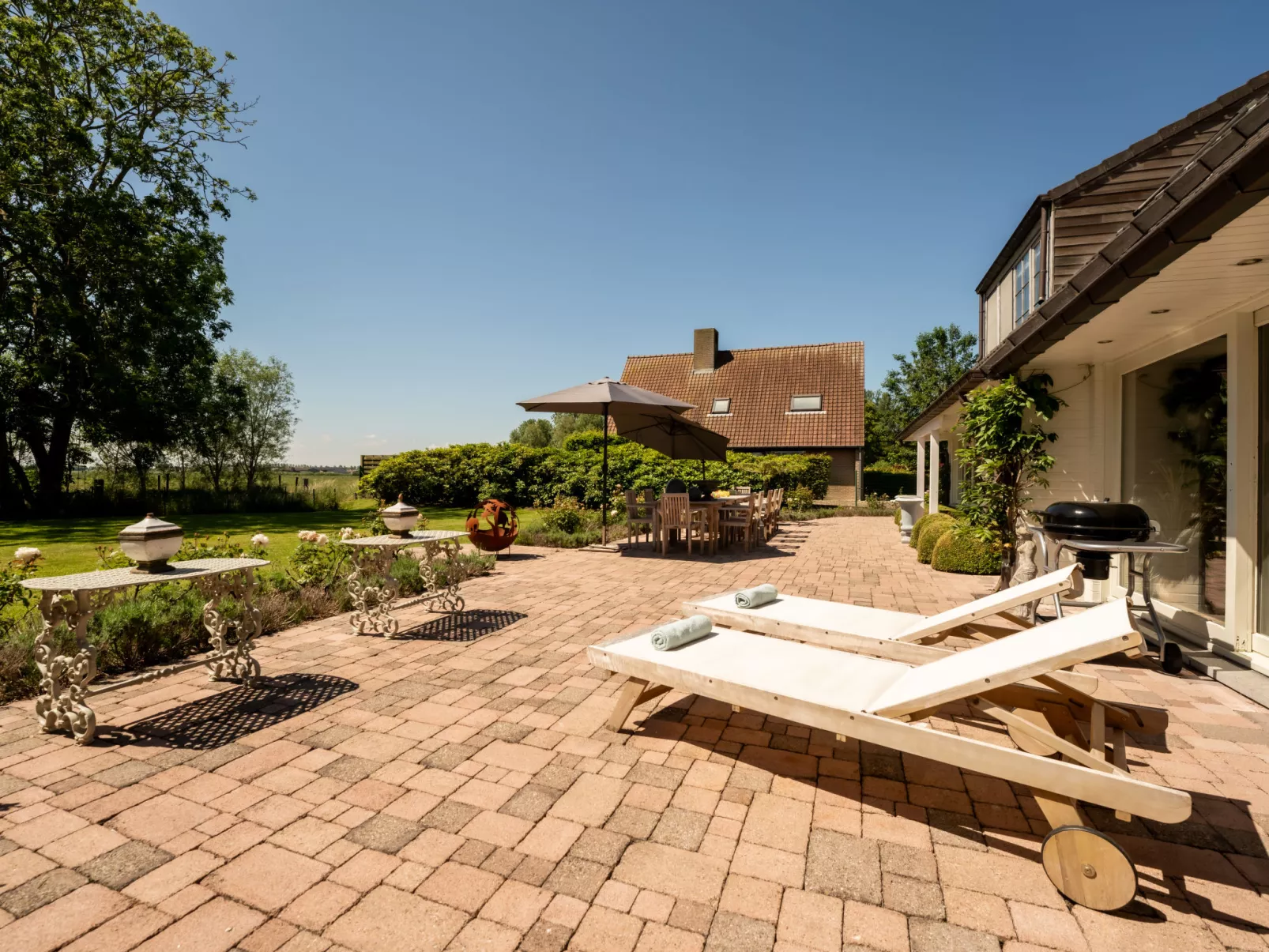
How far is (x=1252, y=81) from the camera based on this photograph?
339 inches

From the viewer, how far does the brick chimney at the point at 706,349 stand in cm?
→ 2788

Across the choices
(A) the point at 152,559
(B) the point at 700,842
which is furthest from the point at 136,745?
(B) the point at 700,842

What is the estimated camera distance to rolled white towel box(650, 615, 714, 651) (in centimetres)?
→ 348

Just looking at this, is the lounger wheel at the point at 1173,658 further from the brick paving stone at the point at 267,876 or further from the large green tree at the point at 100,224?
the large green tree at the point at 100,224

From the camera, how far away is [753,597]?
447 cm

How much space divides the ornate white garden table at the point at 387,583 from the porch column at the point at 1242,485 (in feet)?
20.8

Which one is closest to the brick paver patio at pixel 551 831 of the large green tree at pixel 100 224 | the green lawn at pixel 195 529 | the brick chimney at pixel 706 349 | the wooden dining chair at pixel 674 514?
the green lawn at pixel 195 529

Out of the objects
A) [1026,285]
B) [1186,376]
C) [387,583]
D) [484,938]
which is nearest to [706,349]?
[1026,285]

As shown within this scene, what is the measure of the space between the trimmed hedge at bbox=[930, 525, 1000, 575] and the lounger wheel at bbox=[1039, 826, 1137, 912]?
281 inches

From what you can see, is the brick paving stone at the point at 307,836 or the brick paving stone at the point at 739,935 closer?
the brick paving stone at the point at 739,935

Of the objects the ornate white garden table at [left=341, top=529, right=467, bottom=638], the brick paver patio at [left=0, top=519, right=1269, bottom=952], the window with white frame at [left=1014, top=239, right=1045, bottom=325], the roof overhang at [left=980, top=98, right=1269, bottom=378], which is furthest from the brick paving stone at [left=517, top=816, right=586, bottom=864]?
the window with white frame at [left=1014, top=239, right=1045, bottom=325]

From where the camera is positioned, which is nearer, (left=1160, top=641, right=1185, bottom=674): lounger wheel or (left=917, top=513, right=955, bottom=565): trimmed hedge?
(left=1160, top=641, right=1185, bottom=674): lounger wheel

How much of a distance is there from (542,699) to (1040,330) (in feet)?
15.9

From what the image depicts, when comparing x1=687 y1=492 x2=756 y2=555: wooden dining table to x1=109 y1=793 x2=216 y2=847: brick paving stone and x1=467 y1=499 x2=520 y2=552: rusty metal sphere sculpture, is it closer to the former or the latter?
x1=467 y1=499 x2=520 y2=552: rusty metal sphere sculpture
